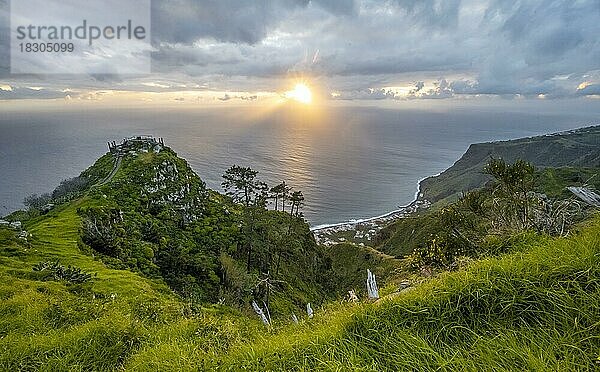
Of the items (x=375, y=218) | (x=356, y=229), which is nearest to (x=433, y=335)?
(x=356, y=229)

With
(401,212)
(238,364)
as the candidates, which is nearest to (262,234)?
(238,364)

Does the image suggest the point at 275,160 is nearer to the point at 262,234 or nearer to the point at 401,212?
the point at 401,212

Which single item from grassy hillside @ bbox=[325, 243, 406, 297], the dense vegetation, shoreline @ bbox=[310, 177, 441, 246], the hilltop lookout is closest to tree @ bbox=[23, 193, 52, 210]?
the hilltop lookout

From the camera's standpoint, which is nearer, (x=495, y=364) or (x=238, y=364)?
(x=495, y=364)

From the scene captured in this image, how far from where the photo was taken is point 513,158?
479 ft

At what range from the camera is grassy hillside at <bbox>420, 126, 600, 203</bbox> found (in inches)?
4783

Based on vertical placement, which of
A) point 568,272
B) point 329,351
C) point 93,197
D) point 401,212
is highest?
point 568,272

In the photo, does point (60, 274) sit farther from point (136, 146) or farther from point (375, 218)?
point (375, 218)

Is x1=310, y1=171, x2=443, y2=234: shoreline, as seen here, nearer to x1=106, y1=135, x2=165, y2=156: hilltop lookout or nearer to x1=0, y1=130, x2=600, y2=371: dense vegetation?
x1=106, y1=135, x2=165, y2=156: hilltop lookout

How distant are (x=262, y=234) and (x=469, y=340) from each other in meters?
34.7

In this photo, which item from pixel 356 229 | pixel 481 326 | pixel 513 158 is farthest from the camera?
pixel 513 158

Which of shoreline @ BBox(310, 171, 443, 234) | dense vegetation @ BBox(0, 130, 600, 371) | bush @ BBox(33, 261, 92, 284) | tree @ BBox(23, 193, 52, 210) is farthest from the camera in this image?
shoreline @ BBox(310, 171, 443, 234)

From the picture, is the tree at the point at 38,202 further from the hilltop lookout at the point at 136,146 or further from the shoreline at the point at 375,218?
the shoreline at the point at 375,218

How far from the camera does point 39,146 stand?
443 feet
